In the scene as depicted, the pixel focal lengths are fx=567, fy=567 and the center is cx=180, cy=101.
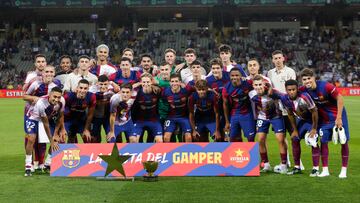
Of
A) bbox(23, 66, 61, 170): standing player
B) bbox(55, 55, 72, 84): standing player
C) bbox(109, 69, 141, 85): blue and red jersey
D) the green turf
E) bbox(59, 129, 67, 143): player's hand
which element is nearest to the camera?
the green turf

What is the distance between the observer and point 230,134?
1077 centimetres

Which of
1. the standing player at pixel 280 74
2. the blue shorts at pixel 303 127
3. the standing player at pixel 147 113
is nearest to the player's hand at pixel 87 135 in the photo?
the standing player at pixel 147 113

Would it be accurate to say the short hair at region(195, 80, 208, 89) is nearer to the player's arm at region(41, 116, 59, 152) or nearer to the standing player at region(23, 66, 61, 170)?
the standing player at region(23, 66, 61, 170)

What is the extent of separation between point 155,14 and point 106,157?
154 ft

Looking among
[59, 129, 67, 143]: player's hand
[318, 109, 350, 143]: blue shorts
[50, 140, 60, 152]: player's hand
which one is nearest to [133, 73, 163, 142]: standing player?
[59, 129, 67, 143]: player's hand

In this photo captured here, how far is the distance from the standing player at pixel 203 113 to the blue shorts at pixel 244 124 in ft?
0.96

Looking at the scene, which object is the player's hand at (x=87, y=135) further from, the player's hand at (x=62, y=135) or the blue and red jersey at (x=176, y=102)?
the blue and red jersey at (x=176, y=102)

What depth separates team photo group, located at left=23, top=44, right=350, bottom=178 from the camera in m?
9.74

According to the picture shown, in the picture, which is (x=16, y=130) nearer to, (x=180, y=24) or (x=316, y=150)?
(x=316, y=150)

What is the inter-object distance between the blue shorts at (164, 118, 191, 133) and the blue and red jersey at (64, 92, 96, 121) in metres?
1.48

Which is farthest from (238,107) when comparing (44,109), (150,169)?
(44,109)

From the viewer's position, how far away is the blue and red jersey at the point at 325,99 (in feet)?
31.5

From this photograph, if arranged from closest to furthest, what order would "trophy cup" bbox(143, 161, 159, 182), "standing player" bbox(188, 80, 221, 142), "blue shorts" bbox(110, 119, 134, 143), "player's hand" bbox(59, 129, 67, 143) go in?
"trophy cup" bbox(143, 161, 159, 182) → "player's hand" bbox(59, 129, 67, 143) → "standing player" bbox(188, 80, 221, 142) → "blue shorts" bbox(110, 119, 134, 143)

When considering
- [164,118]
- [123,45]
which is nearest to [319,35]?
[123,45]
